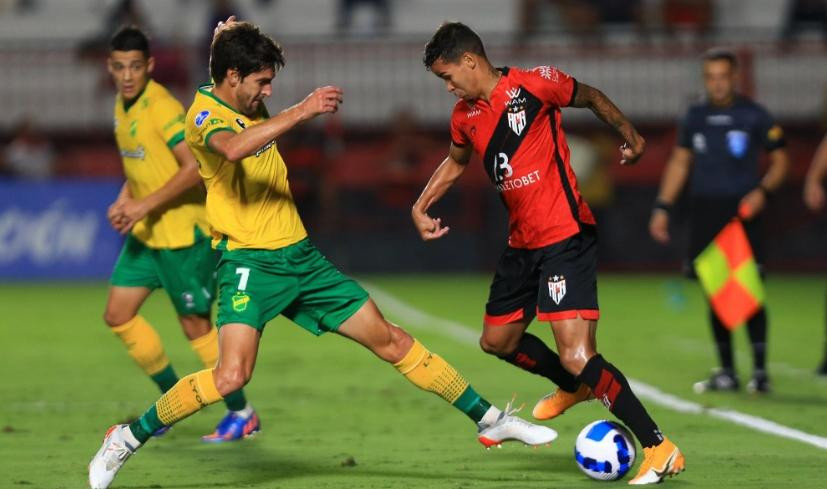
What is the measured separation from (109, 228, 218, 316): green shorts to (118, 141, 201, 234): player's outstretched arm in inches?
16.8

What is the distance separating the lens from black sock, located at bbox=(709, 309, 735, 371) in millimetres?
10047

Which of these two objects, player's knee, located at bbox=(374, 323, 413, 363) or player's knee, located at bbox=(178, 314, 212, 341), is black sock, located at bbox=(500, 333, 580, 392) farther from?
player's knee, located at bbox=(178, 314, 212, 341)

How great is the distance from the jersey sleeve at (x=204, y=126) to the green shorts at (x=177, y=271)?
1593mm

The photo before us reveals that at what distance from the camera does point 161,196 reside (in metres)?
7.86

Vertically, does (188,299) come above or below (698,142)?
below

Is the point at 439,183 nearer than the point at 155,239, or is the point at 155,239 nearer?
Answer: the point at 439,183

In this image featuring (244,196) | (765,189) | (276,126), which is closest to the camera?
(276,126)

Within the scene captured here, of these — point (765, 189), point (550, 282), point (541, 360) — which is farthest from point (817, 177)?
point (550, 282)

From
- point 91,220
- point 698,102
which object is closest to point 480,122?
point 698,102

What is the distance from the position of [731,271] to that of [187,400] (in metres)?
4.58

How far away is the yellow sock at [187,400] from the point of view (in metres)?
6.60

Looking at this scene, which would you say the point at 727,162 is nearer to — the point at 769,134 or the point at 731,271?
the point at 769,134

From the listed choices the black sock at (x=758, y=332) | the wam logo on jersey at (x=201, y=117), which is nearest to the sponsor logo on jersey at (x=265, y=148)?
the wam logo on jersey at (x=201, y=117)

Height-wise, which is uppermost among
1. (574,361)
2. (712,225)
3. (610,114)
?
(610,114)
